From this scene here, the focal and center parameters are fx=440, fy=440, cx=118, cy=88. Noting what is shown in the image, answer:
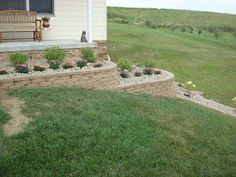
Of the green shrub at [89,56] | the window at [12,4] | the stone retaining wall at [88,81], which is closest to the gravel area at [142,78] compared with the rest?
the stone retaining wall at [88,81]

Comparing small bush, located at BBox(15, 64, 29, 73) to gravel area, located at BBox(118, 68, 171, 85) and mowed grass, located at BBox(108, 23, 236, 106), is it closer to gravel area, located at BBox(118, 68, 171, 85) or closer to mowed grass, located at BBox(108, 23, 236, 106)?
gravel area, located at BBox(118, 68, 171, 85)

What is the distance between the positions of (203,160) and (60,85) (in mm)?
4500

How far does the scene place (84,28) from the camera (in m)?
16.2

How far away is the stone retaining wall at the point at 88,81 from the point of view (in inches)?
401

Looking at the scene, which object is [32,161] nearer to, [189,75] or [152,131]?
[152,131]

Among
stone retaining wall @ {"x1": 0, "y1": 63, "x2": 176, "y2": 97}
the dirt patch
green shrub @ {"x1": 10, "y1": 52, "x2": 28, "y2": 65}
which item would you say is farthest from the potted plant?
the dirt patch

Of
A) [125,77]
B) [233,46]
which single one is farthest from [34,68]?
[233,46]

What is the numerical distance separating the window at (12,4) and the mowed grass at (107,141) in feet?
19.2

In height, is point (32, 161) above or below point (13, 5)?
below

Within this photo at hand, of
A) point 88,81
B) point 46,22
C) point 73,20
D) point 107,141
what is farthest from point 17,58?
point 73,20

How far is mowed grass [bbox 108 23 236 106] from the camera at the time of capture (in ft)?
66.9

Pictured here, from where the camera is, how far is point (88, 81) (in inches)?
449

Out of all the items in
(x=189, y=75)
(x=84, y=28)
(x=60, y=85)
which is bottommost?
(x=189, y=75)

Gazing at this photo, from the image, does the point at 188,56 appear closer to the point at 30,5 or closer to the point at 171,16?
the point at 30,5
